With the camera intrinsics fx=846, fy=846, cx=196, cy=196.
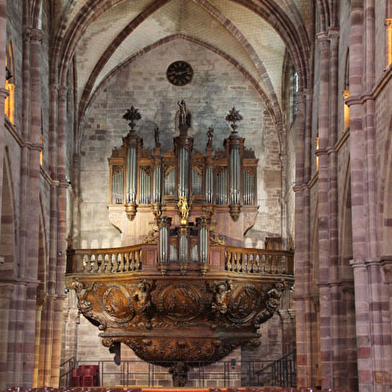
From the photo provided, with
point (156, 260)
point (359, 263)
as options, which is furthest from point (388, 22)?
point (156, 260)

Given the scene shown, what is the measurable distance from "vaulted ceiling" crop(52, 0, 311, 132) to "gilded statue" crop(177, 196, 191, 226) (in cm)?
640

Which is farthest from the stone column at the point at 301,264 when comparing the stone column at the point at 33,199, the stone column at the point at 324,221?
the stone column at the point at 33,199

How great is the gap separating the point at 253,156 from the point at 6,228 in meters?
13.9

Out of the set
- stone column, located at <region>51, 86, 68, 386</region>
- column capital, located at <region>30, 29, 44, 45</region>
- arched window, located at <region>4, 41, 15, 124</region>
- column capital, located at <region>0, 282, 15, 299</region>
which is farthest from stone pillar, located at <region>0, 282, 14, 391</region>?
column capital, located at <region>30, 29, 44, 45</region>

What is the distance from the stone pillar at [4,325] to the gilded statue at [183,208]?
8333mm

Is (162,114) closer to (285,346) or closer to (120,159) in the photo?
(120,159)

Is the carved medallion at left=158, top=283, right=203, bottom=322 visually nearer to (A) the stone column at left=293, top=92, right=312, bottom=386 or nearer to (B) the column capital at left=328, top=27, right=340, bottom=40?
(A) the stone column at left=293, top=92, right=312, bottom=386

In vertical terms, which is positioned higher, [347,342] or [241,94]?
[241,94]

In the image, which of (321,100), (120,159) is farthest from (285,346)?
(321,100)

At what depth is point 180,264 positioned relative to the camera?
1172 inches

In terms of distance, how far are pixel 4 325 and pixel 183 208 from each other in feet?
32.3

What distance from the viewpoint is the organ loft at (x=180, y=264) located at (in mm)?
30055

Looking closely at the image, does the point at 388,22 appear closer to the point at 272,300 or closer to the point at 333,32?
the point at 333,32

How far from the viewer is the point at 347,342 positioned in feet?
77.6
